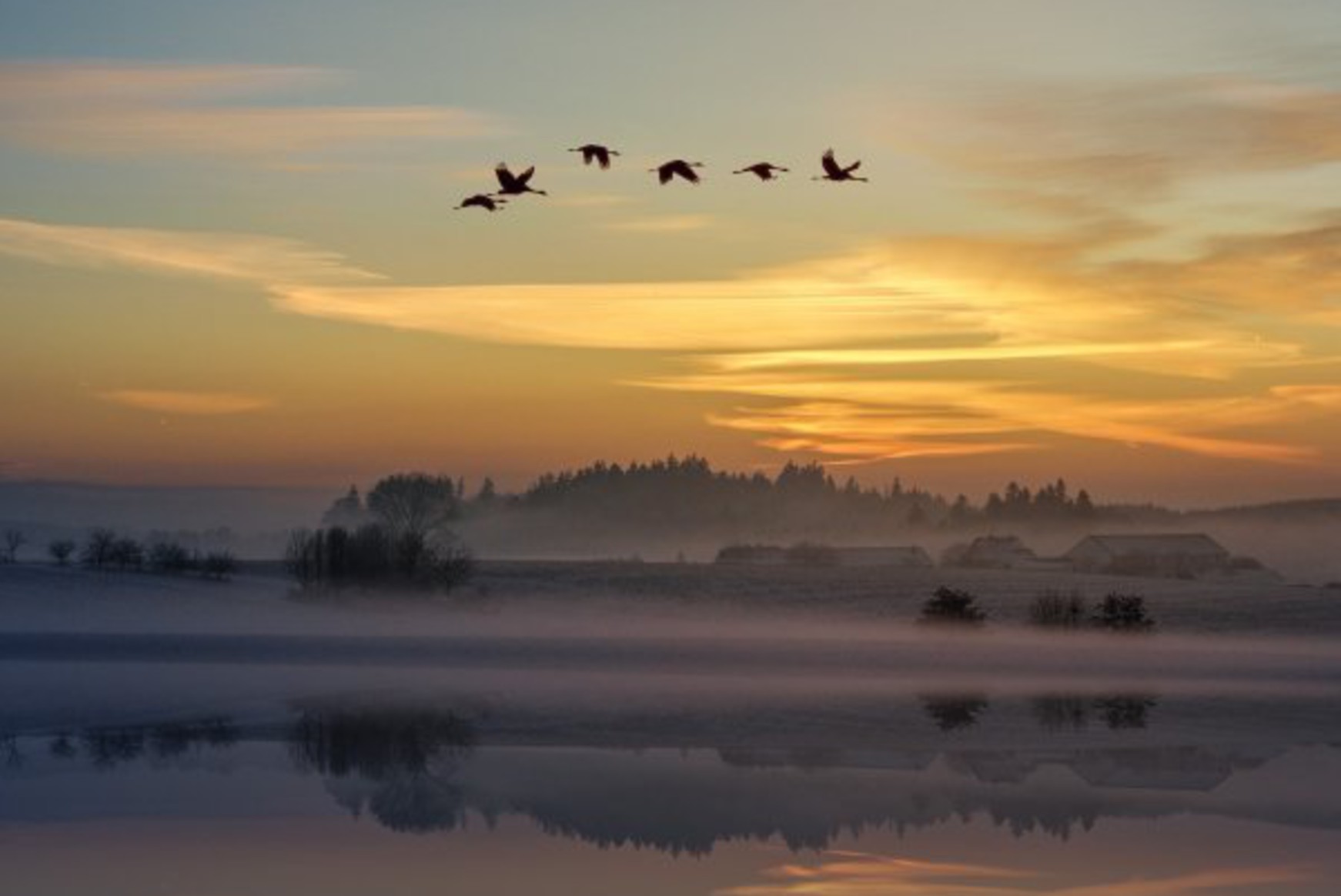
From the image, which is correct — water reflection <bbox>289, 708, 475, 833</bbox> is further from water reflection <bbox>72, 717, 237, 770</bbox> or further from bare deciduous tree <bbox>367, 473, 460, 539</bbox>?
bare deciduous tree <bbox>367, 473, 460, 539</bbox>

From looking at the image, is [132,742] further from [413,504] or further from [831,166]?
[413,504]

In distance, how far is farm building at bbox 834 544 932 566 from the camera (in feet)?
295

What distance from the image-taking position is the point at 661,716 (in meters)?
30.5

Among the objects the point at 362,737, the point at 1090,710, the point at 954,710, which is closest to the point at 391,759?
the point at 362,737

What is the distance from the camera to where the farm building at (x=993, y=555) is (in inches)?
3568

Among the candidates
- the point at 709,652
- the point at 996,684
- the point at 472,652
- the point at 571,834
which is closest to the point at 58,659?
the point at 472,652

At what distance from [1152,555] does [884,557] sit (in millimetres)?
13923

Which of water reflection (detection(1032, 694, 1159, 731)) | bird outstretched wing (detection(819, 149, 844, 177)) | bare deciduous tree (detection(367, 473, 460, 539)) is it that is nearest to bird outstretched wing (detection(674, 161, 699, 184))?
bird outstretched wing (detection(819, 149, 844, 177))

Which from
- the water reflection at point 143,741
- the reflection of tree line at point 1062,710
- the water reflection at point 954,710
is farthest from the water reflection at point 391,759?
the reflection of tree line at point 1062,710

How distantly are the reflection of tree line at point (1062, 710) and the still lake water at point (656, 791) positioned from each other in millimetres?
126

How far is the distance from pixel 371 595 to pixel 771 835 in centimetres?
4195

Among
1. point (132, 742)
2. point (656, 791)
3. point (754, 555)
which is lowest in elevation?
point (656, 791)

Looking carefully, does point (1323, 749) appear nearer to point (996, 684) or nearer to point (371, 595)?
point (996, 684)

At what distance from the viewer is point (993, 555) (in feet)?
320
